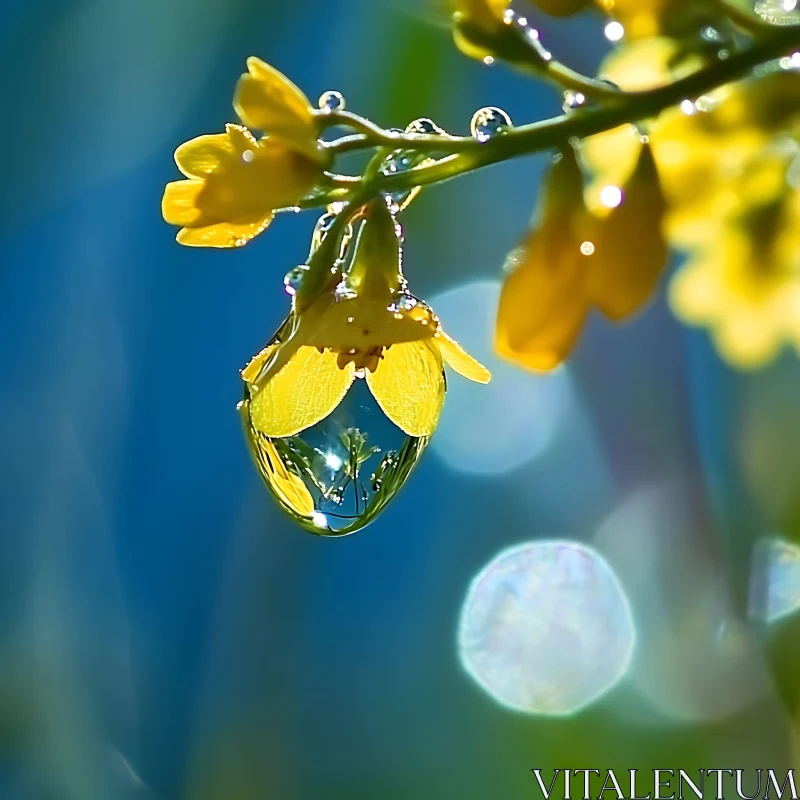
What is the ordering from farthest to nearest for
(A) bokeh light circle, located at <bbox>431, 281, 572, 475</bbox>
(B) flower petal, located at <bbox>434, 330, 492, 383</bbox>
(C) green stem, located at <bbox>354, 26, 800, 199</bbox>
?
(A) bokeh light circle, located at <bbox>431, 281, 572, 475</bbox> → (B) flower petal, located at <bbox>434, 330, 492, 383</bbox> → (C) green stem, located at <bbox>354, 26, 800, 199</bbox>

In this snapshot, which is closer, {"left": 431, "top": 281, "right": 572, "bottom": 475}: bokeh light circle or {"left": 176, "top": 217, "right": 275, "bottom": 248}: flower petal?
{"left": 176, "top": 217, "right": 275, "bottom": 248}: flower petal

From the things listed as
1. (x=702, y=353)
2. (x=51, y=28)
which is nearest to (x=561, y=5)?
(x=702, y=353)

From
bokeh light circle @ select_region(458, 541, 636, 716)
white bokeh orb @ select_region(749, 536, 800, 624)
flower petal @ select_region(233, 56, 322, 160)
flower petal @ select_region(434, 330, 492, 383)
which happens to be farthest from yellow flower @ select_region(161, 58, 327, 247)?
bokeh light circle @ select_region(458, 541, 636, 716)

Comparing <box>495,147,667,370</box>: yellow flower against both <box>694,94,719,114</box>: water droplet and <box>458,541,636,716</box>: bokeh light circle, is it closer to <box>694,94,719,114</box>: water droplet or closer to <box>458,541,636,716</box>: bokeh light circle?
<box>694,94,719,114</box>: water droplet

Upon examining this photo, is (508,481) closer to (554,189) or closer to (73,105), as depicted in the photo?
(73,105)

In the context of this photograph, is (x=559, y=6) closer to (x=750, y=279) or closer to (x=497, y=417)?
(x=750, y=279)

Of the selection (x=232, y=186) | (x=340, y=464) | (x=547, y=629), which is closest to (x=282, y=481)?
(x=340, y=464)
